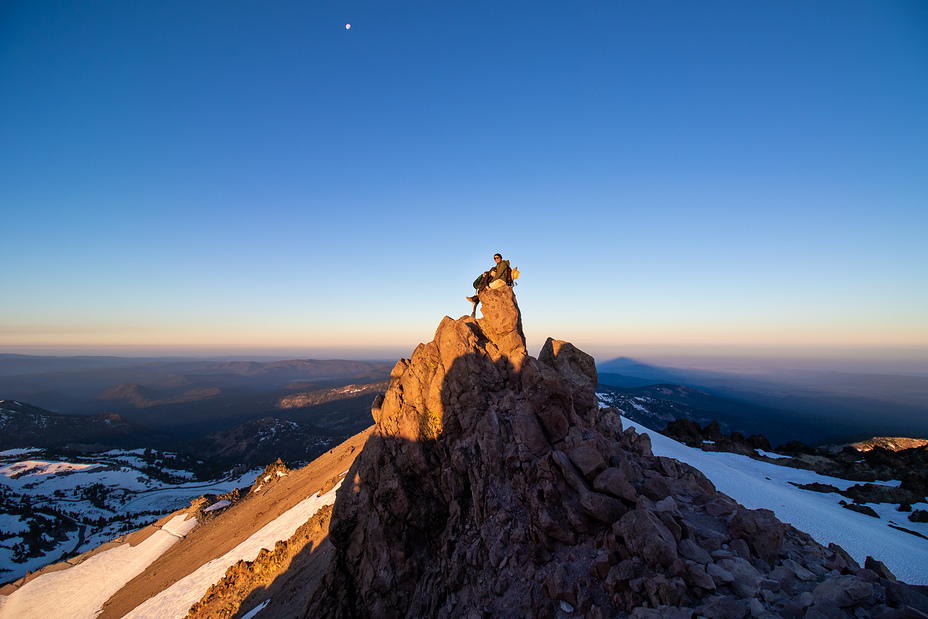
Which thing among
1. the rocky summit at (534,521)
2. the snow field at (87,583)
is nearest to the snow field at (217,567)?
the snow field at (87,583)

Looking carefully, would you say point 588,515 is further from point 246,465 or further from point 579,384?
point 246,465

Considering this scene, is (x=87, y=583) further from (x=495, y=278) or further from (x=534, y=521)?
(x=495, y=278)

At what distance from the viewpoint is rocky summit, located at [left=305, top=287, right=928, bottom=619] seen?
25.5 ft

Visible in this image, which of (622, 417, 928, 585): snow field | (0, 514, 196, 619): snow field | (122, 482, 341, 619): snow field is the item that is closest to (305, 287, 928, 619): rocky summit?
(622, 417, 928, 585): snow field

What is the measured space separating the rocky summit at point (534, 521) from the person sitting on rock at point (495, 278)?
0.57 meters

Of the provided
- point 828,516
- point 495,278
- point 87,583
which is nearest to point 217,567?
point 87,583

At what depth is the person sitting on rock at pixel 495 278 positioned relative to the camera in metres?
16.4

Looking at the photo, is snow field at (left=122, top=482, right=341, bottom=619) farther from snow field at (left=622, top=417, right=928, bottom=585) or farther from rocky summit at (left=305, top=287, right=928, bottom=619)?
snow field at (left=622, top=417, right=928, bottom=585)

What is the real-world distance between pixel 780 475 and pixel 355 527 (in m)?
43.6

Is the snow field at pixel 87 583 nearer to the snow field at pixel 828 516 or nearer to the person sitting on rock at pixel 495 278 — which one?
the person sitting on rock at pixel 495 278

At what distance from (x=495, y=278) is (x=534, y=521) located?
10.1 metres

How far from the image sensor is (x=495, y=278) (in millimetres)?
16422

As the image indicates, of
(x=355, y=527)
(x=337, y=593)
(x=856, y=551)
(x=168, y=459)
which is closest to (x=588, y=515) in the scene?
(x=355, y=527)

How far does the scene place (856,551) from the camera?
16.4m
